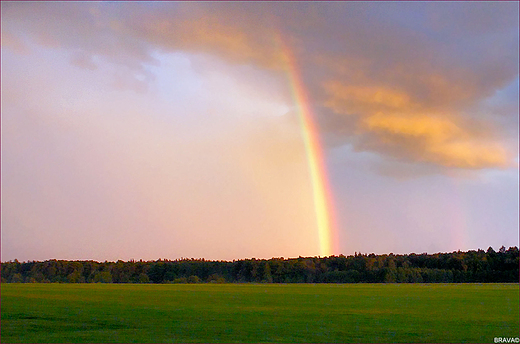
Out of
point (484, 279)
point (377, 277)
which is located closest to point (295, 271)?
point (377, 277)

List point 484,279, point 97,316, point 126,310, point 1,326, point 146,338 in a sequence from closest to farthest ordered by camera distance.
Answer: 1. point 146,338
2. point 1,326
3. point 97,316
4. point 126,310
5. point 484,279

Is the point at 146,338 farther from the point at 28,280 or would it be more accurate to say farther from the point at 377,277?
the point at 28,280

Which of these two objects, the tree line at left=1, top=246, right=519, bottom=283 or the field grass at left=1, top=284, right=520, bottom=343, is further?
the tree line at left=1, top=246, right=519, bottom=283

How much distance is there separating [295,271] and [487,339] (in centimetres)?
16037

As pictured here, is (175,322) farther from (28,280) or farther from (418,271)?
(28,280)

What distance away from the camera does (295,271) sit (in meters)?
186

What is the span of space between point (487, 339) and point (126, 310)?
2533 cm

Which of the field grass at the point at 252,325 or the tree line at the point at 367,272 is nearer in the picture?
the field grass at the point at 252,325

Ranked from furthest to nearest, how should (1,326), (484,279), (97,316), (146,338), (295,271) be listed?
1. (295,271)
2. (484,279)
3. (97,316)
4. (1,326)
5. (146,338)

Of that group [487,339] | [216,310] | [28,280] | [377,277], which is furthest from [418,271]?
[487,339]

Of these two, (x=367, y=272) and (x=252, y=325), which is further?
(x=367, y=272)

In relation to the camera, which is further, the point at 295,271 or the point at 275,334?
the point at 295,271

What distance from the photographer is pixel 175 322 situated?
1313 inches

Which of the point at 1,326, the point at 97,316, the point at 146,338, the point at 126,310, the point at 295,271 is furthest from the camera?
the point at 295,271
